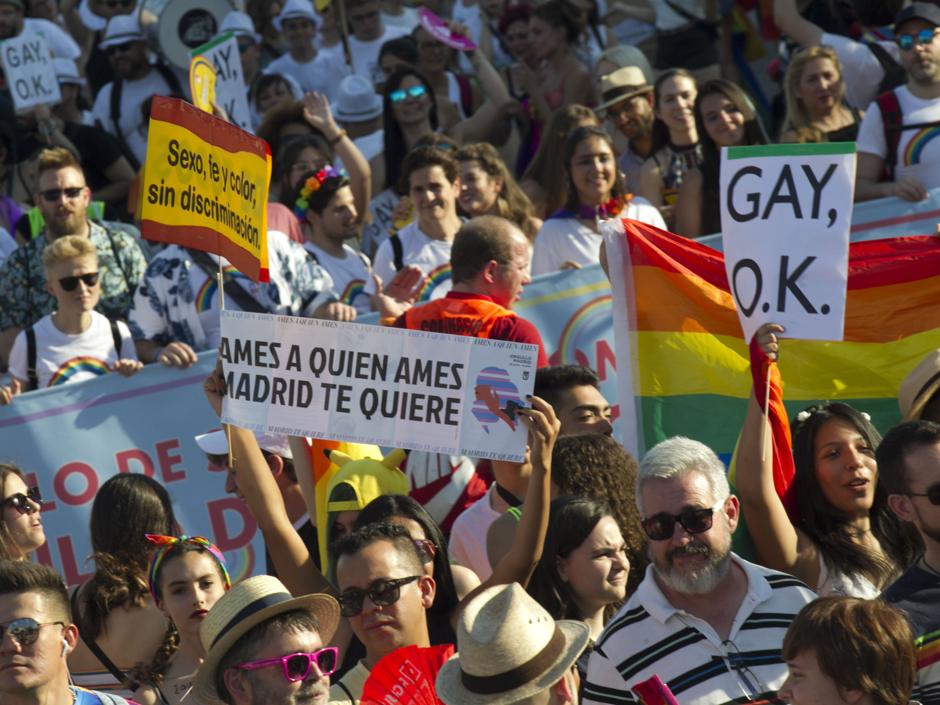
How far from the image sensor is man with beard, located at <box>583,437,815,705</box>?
5.09 metres

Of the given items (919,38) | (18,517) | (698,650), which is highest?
(919,38)

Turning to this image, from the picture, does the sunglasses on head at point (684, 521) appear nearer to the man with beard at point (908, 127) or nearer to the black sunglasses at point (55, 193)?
the man with beard at point (908, 127)

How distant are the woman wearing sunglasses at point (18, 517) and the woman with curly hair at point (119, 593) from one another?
238 mm

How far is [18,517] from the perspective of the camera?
665cm

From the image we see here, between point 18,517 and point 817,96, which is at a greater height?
point 817,96

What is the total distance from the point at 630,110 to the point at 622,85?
17 cm

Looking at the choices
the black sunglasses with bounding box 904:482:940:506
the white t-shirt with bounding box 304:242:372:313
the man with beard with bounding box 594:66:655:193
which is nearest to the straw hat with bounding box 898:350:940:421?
the black sunglasses with bounding box 904:482:940:506

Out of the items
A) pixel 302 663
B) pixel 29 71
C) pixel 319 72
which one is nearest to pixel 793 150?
pixel 302 663

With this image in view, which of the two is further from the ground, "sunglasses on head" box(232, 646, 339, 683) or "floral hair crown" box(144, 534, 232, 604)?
"sunglasses on head" box(232, 646, 339, 683)

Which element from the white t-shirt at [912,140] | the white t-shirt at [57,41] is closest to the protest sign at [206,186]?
the white t-shirt at [912,140]

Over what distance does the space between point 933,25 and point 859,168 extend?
87 cm

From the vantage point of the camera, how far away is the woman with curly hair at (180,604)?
5809mm

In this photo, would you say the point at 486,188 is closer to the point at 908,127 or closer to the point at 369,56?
the point at 908,127

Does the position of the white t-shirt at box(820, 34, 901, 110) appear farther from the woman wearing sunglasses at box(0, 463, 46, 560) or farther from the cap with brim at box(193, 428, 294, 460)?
the woman wearing sunglasses at box(0, 463, 46, 560)
